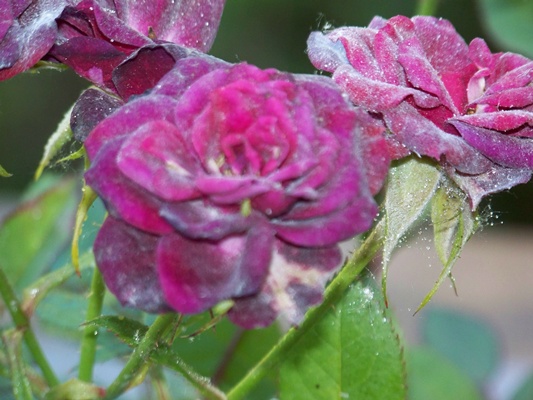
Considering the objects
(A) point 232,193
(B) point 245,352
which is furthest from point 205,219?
(B) point 245,352

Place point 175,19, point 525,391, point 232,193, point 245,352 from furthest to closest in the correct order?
1. point 525,391
2. point 245,352
3. point 175,19
4. point 232,193

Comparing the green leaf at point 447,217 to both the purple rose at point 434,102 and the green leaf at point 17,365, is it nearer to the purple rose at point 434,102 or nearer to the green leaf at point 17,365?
the purple rose at point 434,102

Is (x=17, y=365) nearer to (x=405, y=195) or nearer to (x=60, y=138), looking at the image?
(x=60, y=138)

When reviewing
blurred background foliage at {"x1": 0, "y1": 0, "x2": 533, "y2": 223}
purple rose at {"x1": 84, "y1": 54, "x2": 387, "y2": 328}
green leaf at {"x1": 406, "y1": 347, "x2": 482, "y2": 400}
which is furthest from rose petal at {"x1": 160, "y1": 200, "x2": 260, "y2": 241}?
blurred background foliage at {"x1": 0, "y1": 0, "x2": 533, "y2": 223}

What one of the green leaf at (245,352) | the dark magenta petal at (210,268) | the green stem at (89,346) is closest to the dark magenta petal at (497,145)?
the dark magenta petal at (210,268)

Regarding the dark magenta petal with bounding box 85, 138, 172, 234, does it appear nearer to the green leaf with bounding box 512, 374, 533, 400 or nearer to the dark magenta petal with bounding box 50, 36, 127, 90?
the dark magenta petal with bounding box 50, 36, 127, 90
